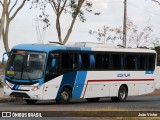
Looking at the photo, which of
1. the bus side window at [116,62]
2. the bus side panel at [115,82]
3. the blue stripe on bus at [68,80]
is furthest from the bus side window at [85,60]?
the bus side window at [116,62]

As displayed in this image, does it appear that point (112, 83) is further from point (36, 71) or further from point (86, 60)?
point (36, 71)

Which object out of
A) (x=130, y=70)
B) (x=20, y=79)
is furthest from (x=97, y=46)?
(x=20, y=79)

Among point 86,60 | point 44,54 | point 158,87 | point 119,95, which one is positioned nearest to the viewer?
point 44,54

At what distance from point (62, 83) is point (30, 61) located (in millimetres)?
2050

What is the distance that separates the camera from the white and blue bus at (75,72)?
102ft

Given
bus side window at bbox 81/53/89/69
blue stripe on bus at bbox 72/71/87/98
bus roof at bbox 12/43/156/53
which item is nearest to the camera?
bus roof at bbox 12/43/156/53

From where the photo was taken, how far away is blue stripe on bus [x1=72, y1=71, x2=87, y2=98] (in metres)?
33.0

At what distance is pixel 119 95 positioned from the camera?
36.5m

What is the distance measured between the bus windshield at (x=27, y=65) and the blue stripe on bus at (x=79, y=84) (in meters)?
2.65

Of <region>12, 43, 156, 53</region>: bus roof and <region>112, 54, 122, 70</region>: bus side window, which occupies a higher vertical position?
<region>12, 43, 156, 53</region>: bus roof

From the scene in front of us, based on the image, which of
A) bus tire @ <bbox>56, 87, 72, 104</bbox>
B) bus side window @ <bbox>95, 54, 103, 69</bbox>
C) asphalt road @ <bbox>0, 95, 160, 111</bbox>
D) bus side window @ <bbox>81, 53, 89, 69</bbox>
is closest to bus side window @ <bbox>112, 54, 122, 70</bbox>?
bus side window @ <bbox>95, 54, 103, 69</bbox>

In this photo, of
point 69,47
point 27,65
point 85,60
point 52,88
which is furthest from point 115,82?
point 27,65

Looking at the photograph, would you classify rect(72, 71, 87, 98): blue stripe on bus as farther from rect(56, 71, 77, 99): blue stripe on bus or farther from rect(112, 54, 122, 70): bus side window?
rect(112, 54, 122, 70): bus side window

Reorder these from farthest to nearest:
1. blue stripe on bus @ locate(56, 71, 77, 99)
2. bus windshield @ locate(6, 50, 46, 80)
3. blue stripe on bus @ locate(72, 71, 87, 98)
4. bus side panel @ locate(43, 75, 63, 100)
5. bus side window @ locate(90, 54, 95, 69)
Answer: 1. bus side window @ locate(90, 54, 95, 69)
2. blue stripe on bus @ locate(72, 71, 87, 98)
3. blue stripe on bus @ locate(56, 71, 77, 99)
4. bus side panel @ locate(43, 75, 63, 100)
5. bus windshield @ locate(6, 50, 46, 80)
